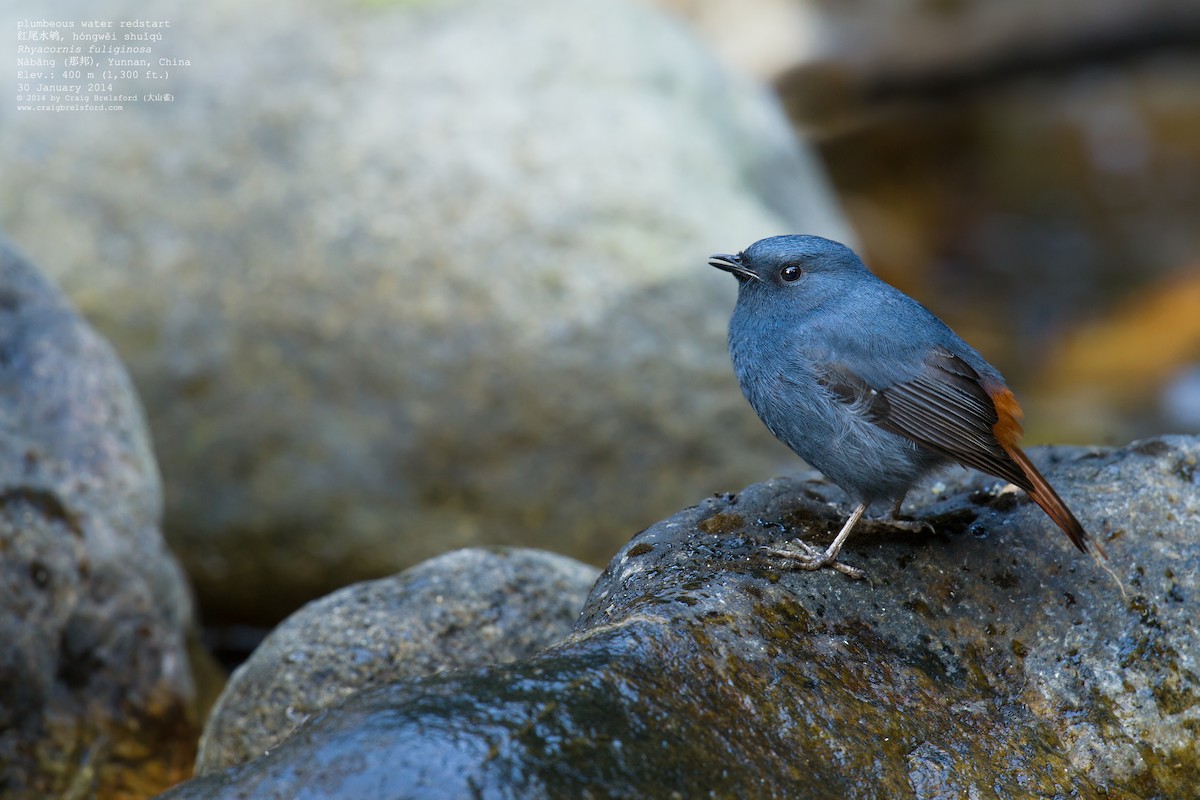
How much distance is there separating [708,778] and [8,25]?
24.2 ft

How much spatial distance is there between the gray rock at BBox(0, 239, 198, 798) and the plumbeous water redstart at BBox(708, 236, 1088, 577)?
8.79 feet

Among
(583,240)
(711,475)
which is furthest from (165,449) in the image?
(711,475)

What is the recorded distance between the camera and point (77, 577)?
181 inches

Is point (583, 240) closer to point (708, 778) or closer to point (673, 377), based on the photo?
point (673, 377)

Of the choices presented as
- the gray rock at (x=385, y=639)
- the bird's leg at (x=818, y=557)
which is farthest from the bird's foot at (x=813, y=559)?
the gray rock at (x=385, y=639)

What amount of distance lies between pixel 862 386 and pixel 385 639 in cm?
190

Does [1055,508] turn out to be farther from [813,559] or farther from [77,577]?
[77,577]

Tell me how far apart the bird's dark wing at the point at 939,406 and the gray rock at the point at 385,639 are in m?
1.45

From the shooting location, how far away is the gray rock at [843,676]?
2393 millimetres

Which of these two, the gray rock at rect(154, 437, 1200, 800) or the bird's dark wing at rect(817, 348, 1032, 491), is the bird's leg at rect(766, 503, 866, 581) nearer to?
the gray rock at rect(154, 437, 1200, 800)

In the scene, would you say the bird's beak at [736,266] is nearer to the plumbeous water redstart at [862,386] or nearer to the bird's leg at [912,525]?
the plumbeous water redstart at [862,386]

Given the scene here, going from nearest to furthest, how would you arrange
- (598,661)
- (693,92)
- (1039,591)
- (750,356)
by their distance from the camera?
(598,661)
(1039,591)
(750,356)
(693,92)

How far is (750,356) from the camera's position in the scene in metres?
4.13

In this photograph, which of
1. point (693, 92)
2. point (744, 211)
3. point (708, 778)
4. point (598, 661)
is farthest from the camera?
point (693, 92)
